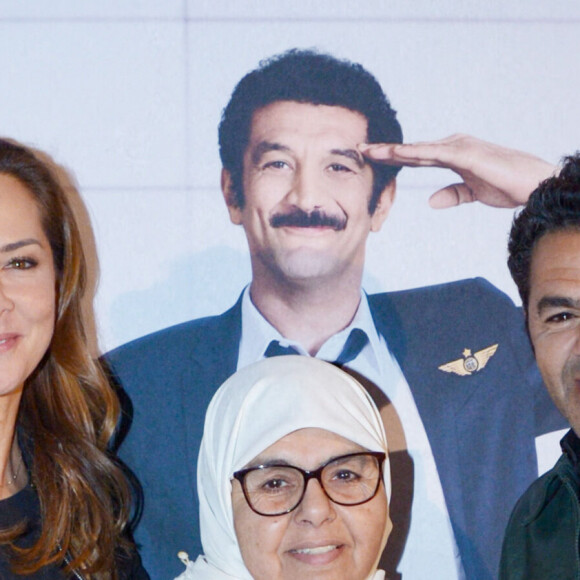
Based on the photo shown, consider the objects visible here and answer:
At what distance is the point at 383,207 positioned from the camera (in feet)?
7.80

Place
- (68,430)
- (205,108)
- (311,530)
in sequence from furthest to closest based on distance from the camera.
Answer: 1. (205,108)
2. (68,430)
3. (311,530)

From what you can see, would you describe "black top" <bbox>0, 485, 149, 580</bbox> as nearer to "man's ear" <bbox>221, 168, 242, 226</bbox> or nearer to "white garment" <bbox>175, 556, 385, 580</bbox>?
"white garment" <bbox>175, 556, 385, 580</bbox>

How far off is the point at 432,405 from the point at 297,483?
2.19 ft

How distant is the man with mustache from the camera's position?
7.67 ft

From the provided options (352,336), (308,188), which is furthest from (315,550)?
(308,188)

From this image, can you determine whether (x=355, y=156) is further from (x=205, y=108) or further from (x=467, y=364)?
(x=467, y=364)

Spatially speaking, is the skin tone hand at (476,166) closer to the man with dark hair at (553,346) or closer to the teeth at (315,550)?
the man with dark hair at (553,346)

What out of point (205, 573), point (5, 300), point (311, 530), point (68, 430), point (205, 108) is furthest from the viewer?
point (205, 108)

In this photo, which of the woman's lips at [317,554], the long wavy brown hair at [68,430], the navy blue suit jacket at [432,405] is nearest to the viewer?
the woman's lips at [317,554]

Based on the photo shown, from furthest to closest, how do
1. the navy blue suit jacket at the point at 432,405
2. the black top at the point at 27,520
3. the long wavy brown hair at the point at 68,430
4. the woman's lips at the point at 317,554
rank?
the navy blue suit jacket at the point at 432,405
the long wavy brown hair at the point at 68,430
the black top at the point at 27,520
the woman's lips at the point at 317,554

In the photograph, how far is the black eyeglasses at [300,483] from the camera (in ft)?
5.87

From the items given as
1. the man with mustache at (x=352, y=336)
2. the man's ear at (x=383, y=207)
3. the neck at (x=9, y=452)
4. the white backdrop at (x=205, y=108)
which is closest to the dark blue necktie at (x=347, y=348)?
the man with mustache at (x=352, y=336)

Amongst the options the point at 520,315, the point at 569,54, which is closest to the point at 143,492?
the point at 520,315

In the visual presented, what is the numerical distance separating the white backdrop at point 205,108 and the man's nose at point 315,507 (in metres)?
0.71
